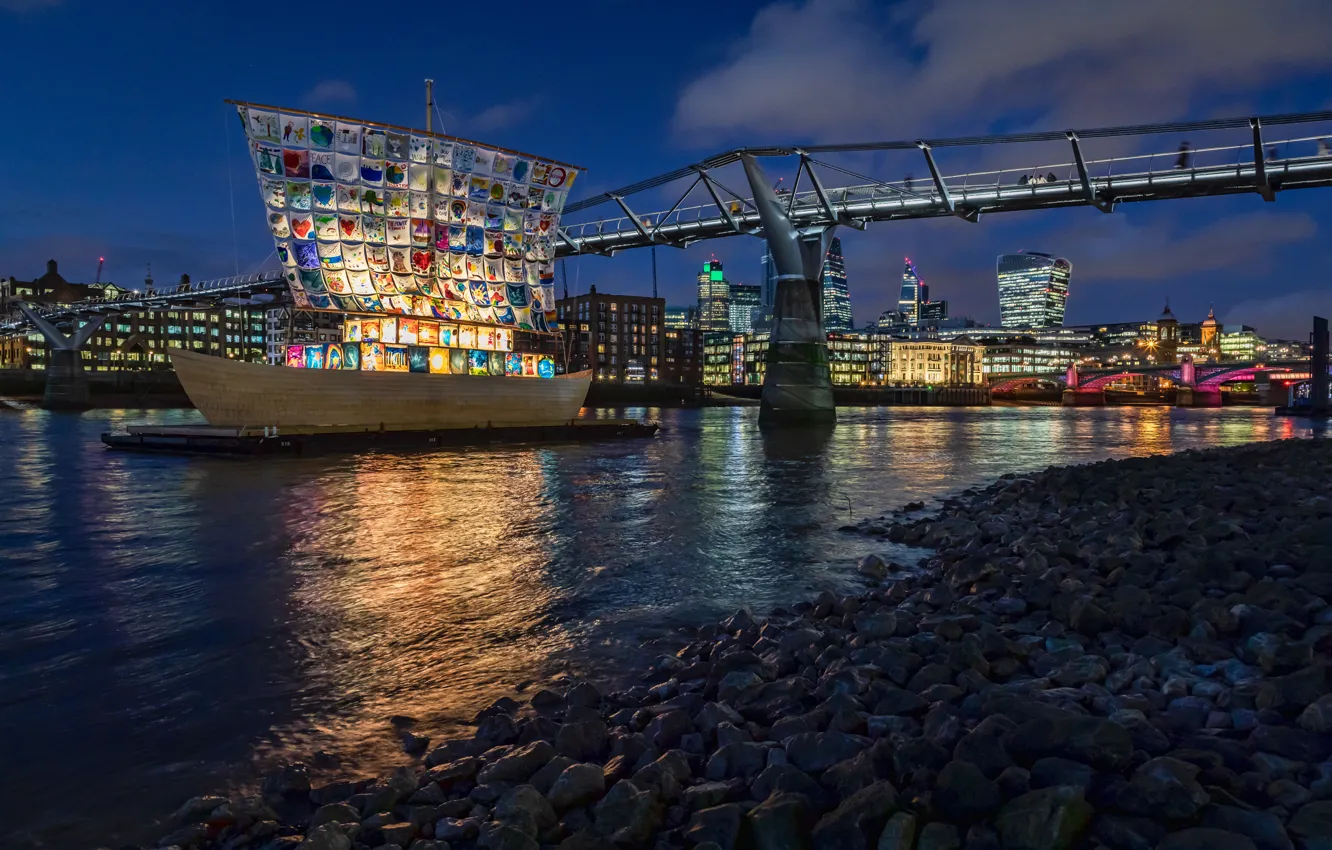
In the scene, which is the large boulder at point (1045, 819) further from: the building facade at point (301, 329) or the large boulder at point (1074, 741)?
the building facade at point (301, 329)

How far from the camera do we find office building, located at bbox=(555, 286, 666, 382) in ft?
601

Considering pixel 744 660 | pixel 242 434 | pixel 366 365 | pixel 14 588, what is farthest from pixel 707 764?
pixel 366 365

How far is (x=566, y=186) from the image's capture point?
4362cm

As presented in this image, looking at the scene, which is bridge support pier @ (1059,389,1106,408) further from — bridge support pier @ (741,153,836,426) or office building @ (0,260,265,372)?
office building @ (0,260,265,372)

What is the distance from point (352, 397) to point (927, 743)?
1264 inches

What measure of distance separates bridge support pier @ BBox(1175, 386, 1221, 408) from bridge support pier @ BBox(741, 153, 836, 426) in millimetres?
115356

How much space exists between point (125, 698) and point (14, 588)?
5.20 meters

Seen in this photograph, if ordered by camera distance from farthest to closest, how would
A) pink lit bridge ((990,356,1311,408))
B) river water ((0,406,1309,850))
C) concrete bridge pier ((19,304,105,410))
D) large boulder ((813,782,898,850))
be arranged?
pink lit bridge ((990,356,1311,408)) < concrete bridge pier ((19,304,105,410)) < river water ((0,406,1309,850)) < large boulder ((813,782,898,850))

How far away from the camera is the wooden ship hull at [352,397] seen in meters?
29.9

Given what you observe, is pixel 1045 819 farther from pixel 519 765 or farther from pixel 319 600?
pixel 319 600

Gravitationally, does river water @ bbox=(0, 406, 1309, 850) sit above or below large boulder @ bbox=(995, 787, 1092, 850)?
below

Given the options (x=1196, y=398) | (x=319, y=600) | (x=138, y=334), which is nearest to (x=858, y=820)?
(x=319, y=600)

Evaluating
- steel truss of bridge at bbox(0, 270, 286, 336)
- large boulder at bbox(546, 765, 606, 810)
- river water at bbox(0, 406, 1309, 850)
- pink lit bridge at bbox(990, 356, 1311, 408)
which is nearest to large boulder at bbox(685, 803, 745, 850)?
large boulder at bbox(546, 765, 606, 810)

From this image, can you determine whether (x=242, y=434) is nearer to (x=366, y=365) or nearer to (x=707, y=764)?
(x=366, y=365)
